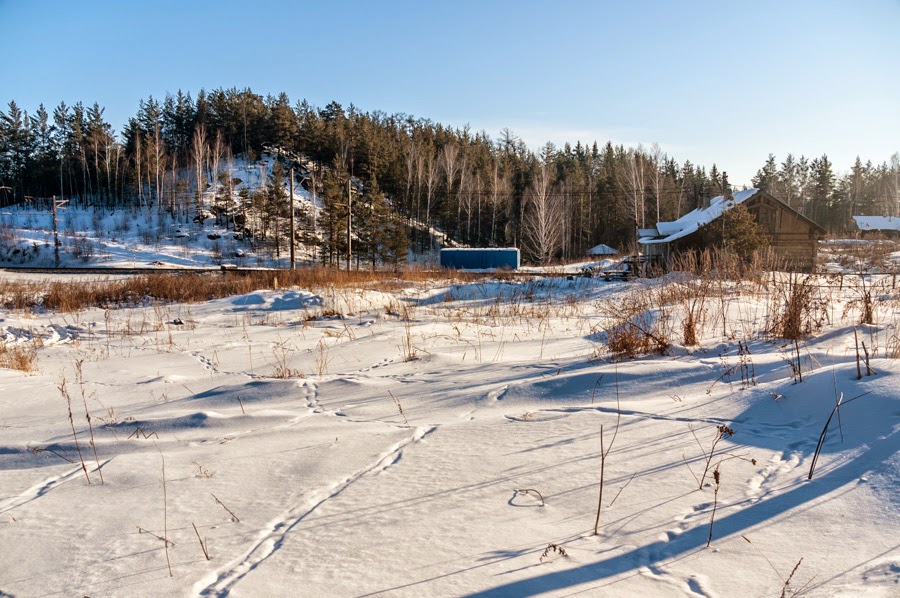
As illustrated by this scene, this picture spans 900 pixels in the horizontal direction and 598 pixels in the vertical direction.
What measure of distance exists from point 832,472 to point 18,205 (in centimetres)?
7547

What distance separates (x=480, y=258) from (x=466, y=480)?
3431 cm

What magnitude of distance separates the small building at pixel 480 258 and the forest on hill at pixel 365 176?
266 inches

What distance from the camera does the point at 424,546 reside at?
187cm

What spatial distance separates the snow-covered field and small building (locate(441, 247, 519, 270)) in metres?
30.7

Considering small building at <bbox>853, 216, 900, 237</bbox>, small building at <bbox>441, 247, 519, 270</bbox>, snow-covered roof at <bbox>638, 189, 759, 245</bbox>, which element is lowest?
small building at <bbox>441, 247, 519, 270</bbox>

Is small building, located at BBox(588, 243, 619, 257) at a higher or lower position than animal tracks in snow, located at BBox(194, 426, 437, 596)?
higher

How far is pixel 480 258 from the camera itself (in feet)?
120

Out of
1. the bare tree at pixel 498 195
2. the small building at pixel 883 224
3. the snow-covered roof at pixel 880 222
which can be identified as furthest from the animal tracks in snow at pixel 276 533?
the snow-covered roof at pixel 880 222

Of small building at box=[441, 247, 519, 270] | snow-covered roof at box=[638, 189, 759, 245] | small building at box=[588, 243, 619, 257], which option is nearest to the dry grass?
snow-covered roof at box=[638, 189, 759, 245]

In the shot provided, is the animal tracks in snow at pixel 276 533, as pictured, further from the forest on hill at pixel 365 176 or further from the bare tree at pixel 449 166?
the bare tree at pixel 449 166

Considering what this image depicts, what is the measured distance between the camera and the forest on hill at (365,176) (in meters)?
51.9

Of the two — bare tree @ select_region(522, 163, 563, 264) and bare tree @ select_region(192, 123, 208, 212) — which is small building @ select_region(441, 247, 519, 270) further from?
bare tree @ select_region(192, 123, 208, 212)

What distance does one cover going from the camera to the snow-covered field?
5.60 ft

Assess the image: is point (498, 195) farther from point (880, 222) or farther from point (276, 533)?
point (276, 533)
